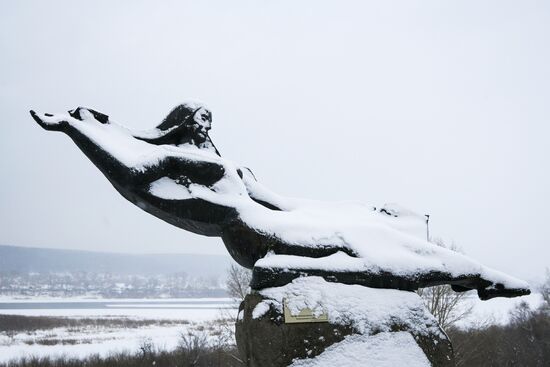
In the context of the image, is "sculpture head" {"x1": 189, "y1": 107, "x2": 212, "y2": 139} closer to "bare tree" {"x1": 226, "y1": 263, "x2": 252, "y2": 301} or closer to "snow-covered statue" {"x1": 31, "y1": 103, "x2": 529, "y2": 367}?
"snow-covered statue" {"x1": 31, "y1": 103, "x2": 529, "y2": 367}

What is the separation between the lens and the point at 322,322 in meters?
3.85

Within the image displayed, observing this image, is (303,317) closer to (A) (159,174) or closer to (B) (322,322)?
(B) (322,322)

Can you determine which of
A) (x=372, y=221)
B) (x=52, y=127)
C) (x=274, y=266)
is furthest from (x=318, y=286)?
(x=52, y=127)

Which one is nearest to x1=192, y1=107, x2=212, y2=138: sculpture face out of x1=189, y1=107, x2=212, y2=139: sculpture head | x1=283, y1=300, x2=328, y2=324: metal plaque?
x1=189, y1=107, x2=212, y2=139: sculpture head

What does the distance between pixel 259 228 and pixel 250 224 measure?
8cm

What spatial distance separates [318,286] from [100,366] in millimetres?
22363

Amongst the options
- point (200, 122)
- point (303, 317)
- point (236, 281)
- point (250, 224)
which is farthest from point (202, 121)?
point (236, 281)

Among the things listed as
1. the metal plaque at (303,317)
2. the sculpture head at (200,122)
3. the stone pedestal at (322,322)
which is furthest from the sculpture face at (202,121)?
the metal plaque at (303,317)

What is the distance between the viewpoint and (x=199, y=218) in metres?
4.23

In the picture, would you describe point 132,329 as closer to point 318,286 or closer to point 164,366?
point 164,366

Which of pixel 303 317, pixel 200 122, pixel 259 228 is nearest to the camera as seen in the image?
pixel 303 317

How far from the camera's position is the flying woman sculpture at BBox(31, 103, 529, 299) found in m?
4.10

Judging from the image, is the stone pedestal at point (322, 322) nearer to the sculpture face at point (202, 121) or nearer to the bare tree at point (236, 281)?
the sculpture face at point (202, 121)

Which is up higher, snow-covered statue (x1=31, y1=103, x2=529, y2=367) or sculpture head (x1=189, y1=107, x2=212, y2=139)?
sculpture head (x1=189, y1=107, x2=212, y2=139)
